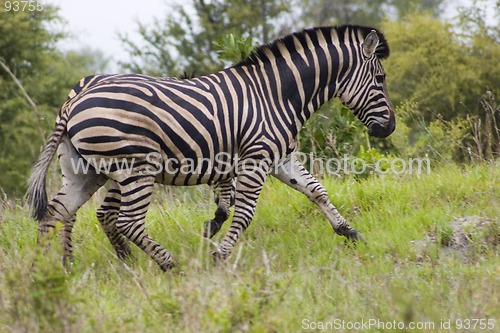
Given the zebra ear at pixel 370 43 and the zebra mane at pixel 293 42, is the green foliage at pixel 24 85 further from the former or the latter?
the zebra ear at pixel 370 43

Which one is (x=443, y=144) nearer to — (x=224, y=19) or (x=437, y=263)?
(x=437, y=263)

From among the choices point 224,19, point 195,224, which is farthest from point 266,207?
point 224,19

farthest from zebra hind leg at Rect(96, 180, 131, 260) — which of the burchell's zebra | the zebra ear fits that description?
the zebra ear

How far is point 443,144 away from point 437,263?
5054mm

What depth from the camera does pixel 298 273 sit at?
540cm

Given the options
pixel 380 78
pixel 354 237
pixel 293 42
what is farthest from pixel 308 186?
pixel 293 42

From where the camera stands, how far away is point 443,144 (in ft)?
35.1

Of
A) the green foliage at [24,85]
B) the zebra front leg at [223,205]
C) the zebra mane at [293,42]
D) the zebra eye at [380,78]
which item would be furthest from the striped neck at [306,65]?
the green foliage at [24,85]

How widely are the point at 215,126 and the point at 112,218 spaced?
5.12 ft

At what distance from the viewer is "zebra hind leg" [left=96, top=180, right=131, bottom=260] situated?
7035mm

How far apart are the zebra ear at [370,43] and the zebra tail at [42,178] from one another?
3271 mm

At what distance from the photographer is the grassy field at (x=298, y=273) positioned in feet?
15.0

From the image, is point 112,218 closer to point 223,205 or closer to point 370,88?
point 223,205

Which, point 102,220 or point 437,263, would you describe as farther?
point 102,220
